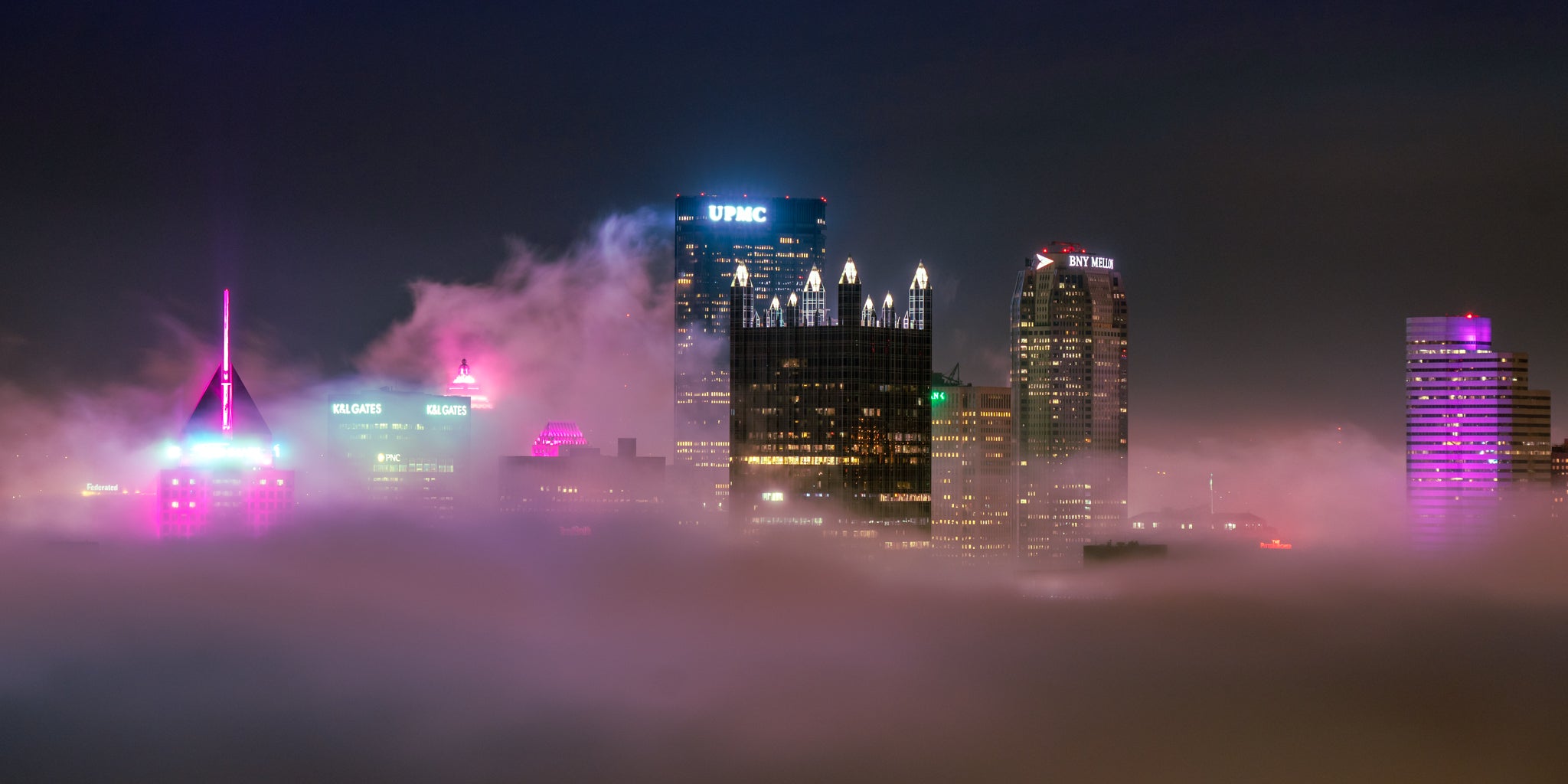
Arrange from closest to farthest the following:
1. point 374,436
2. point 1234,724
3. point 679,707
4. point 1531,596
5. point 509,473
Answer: point 679,707 < point 1234,724 < point 374,436 < point 509,473 < point 1531,596

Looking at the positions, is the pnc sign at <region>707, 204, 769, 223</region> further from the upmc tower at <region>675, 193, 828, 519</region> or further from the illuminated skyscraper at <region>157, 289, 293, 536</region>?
the illuminated skyscraper at <region>157, 289, 293, 536</region>

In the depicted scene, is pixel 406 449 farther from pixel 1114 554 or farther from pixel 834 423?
pixel 1114 554

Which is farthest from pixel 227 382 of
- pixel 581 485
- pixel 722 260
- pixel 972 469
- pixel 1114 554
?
pixel 1114 554

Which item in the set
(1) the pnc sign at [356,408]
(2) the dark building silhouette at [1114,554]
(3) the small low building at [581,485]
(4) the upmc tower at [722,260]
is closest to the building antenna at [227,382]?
(1) the pnc sign at [356,408]

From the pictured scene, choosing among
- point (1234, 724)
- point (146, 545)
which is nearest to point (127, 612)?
point (146, 545)

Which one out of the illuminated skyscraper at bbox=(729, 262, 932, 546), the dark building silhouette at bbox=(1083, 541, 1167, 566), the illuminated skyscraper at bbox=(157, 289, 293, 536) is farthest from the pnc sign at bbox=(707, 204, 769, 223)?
the illuminated skyscraper at bbox=(157, 289, 293, 536)

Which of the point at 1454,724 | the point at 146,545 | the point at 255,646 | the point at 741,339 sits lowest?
the point at 1454,724

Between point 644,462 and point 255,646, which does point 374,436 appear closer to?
point 644,462
